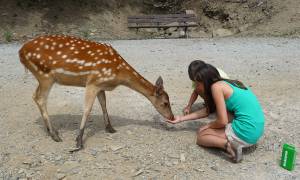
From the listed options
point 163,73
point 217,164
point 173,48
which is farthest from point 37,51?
point 173,48

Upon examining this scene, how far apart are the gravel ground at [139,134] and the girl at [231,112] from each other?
22 centimetres

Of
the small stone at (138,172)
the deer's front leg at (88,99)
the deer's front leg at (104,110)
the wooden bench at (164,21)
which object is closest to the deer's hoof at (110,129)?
the deer's front leg at (104,110)

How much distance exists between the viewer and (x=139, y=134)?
552cm

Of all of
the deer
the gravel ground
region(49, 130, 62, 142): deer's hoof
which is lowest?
the gravel ground

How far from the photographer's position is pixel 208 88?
479cm

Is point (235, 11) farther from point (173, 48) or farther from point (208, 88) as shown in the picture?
point (208, 88)

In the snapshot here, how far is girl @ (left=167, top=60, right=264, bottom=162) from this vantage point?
4.72m

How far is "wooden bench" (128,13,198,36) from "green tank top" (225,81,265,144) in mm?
8686

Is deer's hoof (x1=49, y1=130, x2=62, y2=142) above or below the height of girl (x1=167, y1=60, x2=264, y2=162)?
below

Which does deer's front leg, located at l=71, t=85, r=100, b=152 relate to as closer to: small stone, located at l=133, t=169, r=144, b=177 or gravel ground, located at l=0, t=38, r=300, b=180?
gravel ground, located at l=0, t=38, r=300, b=180

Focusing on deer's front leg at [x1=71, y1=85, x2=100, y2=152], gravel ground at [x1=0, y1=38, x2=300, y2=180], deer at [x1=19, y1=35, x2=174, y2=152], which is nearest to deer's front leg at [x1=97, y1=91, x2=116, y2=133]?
gravel ground at [x1=0, y1=38, x2=300, y2=180]

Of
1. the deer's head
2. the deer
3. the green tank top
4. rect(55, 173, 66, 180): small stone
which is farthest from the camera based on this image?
the deer's head

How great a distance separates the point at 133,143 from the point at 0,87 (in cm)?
329

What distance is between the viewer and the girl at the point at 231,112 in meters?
4.72
